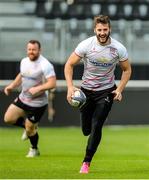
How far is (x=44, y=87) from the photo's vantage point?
12.6 meters

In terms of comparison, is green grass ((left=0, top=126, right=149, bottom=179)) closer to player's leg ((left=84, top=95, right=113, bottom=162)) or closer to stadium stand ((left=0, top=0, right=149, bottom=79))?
player's leg ((left=84, top=95, right=113, bottom=162))

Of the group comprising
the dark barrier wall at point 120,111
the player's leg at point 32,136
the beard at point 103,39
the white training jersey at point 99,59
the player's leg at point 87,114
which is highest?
the beard at point 103,39

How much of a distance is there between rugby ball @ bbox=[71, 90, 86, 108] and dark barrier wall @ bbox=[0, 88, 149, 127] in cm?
1164

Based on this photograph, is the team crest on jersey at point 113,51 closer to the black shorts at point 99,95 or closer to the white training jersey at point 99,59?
the white training jersey at point 99,59

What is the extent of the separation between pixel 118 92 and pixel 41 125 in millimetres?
11949

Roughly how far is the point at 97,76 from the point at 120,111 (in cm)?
1165

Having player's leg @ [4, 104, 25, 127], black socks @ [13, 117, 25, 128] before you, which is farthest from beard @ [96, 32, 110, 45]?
black socks @ [13, 117, 25, 128]

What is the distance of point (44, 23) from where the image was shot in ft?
75.5

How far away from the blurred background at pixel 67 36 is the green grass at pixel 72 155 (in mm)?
563

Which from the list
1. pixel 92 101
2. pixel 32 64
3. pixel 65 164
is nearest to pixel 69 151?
pixel 32 64

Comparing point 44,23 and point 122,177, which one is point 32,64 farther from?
point 44,23

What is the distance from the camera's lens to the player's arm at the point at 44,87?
1262 cm

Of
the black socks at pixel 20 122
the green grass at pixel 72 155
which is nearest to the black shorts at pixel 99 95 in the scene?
the green grass at pixel 72 155

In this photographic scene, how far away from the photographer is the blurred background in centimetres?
2166
